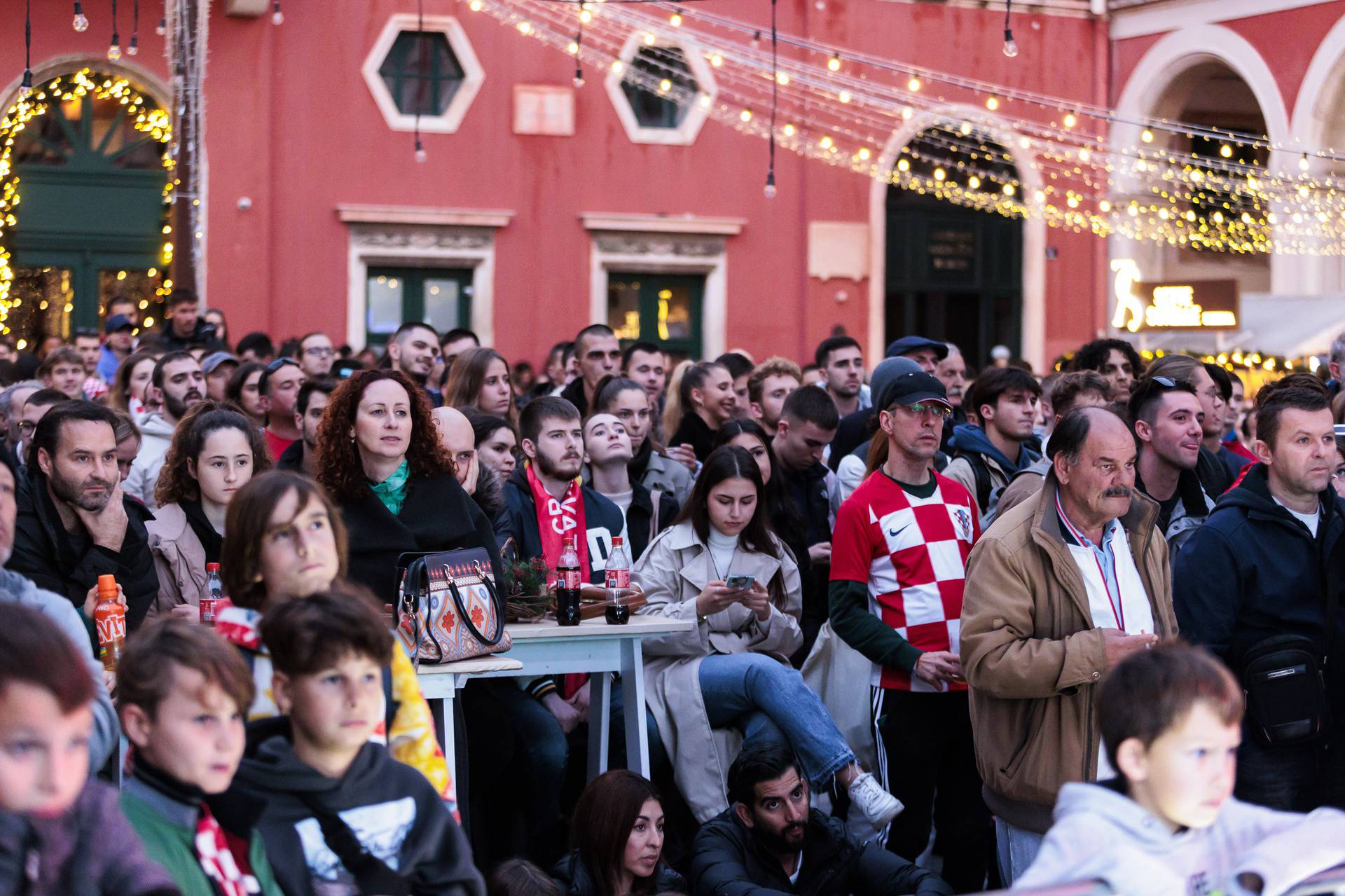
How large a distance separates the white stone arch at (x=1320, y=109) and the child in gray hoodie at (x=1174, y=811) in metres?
18.3

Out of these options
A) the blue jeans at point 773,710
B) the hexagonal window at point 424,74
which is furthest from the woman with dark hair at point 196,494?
the hexagonal window at point 424,74

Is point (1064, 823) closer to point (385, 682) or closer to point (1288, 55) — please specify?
point (385, 682)

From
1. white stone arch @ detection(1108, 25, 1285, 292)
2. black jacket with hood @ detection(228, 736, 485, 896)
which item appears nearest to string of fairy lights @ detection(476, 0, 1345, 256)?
white stone arch @ detection(1108, 25, 1285, 292)

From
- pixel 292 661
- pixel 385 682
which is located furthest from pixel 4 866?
pixel 385 682

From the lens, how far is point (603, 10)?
59.7 feet

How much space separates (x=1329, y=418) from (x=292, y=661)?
11.6ft

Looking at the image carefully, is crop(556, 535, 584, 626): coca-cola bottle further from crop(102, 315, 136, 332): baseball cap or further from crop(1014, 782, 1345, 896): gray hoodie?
crop(102, 315, 136, 332): baseball cap

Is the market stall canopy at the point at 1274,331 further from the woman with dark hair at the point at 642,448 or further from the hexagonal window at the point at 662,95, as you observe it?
the woman with dark hair at the point at 642,448

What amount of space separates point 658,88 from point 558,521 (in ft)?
44.3

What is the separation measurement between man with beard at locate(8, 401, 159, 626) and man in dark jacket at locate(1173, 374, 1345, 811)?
3.30 meters

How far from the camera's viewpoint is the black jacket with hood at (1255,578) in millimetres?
5211

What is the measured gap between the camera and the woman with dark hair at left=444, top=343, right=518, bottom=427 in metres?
8.48

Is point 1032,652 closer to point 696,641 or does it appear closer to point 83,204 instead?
point 696,641

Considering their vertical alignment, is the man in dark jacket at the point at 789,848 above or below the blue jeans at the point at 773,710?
below
